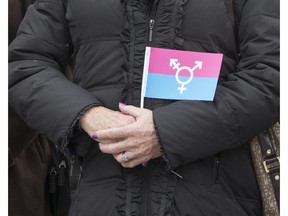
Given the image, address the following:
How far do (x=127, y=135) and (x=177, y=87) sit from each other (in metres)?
0.20

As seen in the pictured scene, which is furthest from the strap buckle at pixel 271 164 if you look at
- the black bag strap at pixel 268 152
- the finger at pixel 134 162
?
the finger at pixel 134 162

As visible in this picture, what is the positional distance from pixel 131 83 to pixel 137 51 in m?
0.10

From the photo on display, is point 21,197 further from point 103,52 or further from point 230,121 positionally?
point 230,121

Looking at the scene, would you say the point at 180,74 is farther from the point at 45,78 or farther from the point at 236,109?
the point at 45,78

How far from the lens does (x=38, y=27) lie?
1745mm

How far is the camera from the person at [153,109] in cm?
151

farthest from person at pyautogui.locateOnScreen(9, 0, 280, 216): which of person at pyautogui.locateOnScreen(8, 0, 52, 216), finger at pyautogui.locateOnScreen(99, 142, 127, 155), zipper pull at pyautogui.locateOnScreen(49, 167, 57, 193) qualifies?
zipper pull at pyautogui.locateOnScreen(49, 167, 57, 193)

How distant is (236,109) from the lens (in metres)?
1.52

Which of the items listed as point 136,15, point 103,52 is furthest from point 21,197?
point 136,15

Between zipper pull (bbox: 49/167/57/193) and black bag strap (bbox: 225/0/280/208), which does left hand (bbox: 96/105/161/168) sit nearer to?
black bag strap (bbox: 225/0/280/208)

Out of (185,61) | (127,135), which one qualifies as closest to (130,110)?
(127,135)

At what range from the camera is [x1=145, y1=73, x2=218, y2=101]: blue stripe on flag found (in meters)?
1.54

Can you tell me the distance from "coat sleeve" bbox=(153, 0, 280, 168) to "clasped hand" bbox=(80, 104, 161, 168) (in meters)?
0.04

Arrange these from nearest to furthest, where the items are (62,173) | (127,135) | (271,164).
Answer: (127,135) < (271,164) < (62,173)
